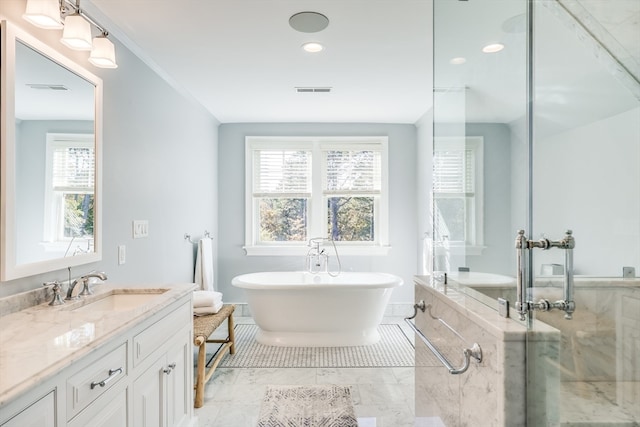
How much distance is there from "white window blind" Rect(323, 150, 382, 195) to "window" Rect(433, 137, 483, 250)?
233 centimetres

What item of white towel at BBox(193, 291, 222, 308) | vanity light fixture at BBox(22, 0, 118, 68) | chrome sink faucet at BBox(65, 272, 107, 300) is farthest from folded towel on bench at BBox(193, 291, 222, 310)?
vanity light fixture at BBox(22, 0, 118, 68)

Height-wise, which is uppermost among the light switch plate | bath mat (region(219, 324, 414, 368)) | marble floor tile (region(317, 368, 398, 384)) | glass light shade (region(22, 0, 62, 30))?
glass light shade (region(22, 0, 62, 30))

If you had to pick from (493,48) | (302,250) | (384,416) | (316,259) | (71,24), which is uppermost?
(71,24)

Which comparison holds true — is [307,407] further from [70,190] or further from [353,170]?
[353,170]

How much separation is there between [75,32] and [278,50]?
1.27m

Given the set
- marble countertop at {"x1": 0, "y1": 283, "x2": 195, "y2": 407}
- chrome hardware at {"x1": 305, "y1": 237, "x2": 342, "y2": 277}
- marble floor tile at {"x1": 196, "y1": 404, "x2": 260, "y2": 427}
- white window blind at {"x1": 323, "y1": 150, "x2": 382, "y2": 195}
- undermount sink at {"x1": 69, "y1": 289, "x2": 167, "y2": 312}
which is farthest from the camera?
white window blind at {"x1": 323, "y1": 150, "x2": 382, "y2": 195}

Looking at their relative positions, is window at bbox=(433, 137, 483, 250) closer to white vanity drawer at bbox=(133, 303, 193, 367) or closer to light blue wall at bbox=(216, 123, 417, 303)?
white vanity drawer at bbox=(133, 303, 193, 367)

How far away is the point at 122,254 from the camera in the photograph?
2.35 m

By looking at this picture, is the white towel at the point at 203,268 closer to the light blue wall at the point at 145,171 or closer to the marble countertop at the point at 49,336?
the light blue wall at the point at 145,171

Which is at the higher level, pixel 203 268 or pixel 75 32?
pixel 75 32

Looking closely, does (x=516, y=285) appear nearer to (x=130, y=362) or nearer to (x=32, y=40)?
(x=130, y=362)

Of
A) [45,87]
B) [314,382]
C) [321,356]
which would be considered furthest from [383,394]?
[45,87]

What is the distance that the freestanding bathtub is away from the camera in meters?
3.36

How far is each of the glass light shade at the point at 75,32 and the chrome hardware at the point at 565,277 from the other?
6.56 feet
